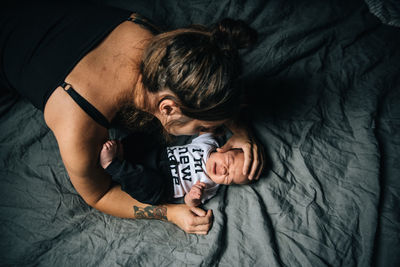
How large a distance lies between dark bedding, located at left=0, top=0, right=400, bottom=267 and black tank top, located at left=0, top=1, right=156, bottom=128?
0.36m

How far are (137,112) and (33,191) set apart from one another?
60 centimetres

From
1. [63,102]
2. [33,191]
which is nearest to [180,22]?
[63,102]

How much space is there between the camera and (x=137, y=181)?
0.97m

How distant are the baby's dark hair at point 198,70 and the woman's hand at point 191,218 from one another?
43cm

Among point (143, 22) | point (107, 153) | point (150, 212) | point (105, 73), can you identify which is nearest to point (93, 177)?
point (107, 153)

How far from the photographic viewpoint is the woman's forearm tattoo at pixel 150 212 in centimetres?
99

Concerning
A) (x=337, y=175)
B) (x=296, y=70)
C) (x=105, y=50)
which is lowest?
(x=337, y=175)

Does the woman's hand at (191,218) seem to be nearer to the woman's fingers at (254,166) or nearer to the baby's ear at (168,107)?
the woman's fingers at (254,166)

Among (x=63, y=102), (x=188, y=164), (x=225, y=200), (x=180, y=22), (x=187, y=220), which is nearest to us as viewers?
(x=63, y=102)

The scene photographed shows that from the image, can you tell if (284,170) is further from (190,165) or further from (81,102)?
(81,102)

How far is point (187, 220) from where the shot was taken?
94 cm

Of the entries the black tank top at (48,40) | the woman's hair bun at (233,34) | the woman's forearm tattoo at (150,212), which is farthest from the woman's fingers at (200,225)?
the woman's hair bun at (233,34)

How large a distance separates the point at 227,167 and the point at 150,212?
0.40m

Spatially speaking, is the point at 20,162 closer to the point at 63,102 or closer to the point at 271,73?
the point at 63,102
